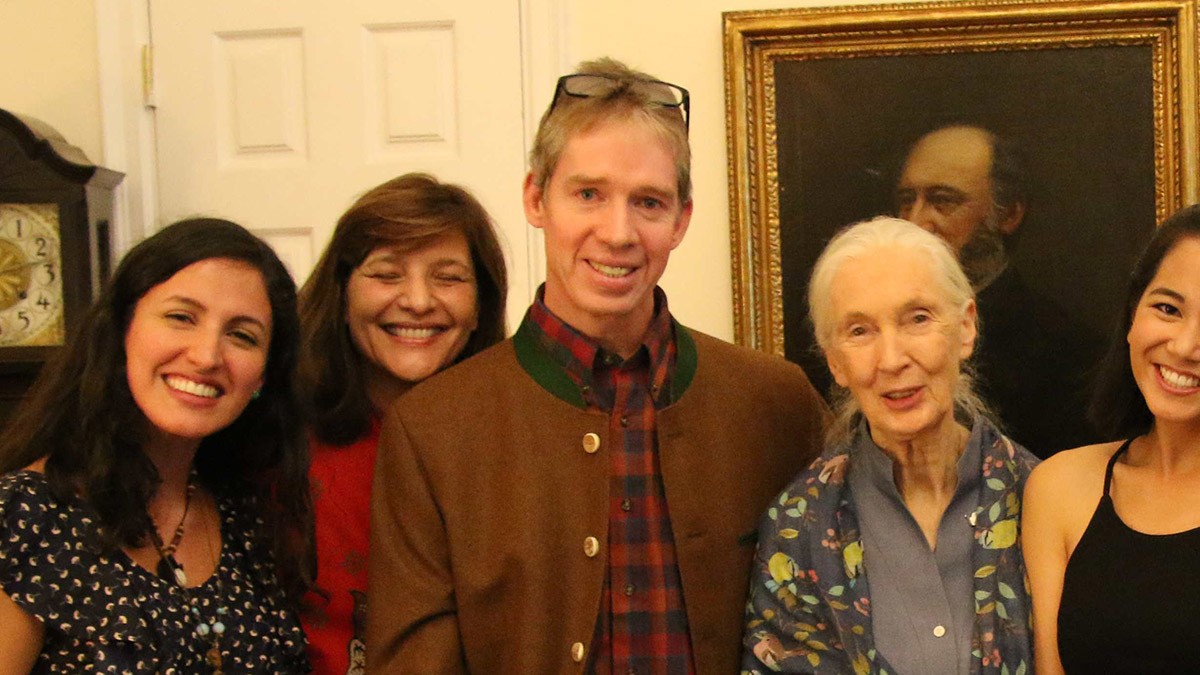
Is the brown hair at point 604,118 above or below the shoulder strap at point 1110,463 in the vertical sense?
above

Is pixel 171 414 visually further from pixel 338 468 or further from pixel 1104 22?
pixel 1104 22

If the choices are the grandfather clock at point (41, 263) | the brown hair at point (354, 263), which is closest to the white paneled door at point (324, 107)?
the grandfather clock at point (41, 263)

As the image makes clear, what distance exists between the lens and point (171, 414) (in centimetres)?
179

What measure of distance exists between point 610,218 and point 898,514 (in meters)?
0.63

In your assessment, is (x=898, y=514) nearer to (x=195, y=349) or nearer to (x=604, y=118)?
(x=604, y=118)

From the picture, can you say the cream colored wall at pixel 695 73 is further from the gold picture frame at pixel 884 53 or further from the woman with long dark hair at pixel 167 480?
the woman with long dark hair at pixel 167 480

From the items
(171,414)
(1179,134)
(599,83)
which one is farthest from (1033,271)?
(171,414)

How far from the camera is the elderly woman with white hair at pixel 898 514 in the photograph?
172cm

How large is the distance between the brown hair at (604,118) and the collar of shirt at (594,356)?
0.22m

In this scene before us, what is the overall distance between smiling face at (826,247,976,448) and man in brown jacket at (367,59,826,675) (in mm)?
273

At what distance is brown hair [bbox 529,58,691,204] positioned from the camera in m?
1.87

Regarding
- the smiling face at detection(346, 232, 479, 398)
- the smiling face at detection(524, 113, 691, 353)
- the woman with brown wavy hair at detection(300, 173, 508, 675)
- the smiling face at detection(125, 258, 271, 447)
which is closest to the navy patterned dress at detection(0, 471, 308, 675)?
the smiling face at detection(125, 258, 271, 447)

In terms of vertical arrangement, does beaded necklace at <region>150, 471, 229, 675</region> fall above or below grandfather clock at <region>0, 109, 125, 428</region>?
below

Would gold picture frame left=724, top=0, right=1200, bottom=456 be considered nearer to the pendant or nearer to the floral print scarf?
the floral print scarf
